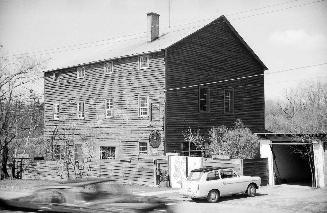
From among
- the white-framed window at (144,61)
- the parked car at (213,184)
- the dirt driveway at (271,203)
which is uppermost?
the white-framed window at (144,61)

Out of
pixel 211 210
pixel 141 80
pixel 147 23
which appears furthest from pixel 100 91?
pixel 211 210

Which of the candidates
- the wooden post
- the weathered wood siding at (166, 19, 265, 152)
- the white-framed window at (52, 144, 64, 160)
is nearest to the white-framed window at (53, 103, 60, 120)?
the white-framed window at (52, 144, 64, 160)

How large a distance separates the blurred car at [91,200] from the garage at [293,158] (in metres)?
13.2

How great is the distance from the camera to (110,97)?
34781 millimetres

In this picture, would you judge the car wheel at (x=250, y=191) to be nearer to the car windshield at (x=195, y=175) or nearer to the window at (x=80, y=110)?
the car windshield at (x=195, y=175)

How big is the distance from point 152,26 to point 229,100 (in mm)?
9513

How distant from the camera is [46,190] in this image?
13484 millimetres

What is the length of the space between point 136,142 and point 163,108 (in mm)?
3975

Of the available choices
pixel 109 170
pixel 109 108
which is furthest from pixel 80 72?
pixel 109 170

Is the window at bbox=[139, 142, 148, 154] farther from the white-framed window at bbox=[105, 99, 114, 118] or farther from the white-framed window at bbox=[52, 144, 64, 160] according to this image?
the white-framed window at bbox=[52, 144, 64, 160]

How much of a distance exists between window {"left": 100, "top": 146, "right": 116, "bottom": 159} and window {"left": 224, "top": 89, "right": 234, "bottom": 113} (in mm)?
10527

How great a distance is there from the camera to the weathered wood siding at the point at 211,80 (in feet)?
101

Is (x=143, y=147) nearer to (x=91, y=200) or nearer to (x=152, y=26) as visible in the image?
(x=152, y=26)

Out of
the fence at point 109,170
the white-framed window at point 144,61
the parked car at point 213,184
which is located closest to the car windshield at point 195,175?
the parked car at point 213,184
